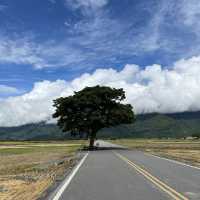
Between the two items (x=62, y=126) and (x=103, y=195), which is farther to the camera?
(x=62, y=126)

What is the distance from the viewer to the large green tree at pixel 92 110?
65062mm

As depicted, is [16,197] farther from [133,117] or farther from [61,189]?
[133,117]

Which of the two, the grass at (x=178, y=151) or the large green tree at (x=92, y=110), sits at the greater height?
the large green tree at (x=92, y=110)

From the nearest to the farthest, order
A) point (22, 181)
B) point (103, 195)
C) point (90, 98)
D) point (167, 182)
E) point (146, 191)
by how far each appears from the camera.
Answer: point (103, 195), point (146, 191), point (167, 182), point (22, 181), point (90, 98)

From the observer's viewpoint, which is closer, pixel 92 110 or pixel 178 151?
pixel 178 151

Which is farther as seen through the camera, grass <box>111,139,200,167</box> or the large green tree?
the large green tree

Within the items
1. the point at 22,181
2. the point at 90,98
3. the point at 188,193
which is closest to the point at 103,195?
the point at 188,193

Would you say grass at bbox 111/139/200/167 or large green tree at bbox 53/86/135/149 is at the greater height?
large green tree at bbox 53/86/135/149

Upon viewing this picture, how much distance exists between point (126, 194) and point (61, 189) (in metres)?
2.61

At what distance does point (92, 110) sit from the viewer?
216 feet

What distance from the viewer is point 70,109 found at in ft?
218

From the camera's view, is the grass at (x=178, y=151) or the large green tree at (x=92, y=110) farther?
the large green tree at (x=92, y=110)

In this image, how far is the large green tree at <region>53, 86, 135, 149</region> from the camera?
6506 centimetres

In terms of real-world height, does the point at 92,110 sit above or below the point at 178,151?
above
